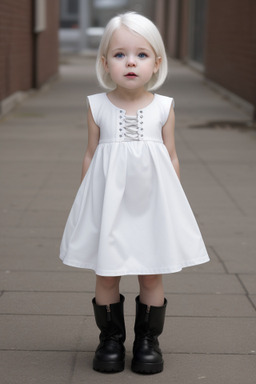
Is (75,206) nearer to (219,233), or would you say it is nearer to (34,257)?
(34,257)

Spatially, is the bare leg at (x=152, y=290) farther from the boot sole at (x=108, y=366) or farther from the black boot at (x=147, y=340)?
the boot sole at (x=108, y=366)

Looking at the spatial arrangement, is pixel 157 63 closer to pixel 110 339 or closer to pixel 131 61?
pixel 131 61

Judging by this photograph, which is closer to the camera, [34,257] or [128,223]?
[128,223]

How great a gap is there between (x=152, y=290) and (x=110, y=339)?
0.92ft

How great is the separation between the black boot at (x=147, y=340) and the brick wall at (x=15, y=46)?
11081mm

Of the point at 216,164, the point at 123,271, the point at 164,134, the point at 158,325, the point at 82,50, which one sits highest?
the point at 164,134

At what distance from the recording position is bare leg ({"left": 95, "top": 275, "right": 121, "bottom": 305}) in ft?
11.9

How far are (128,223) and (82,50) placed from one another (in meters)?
40.5

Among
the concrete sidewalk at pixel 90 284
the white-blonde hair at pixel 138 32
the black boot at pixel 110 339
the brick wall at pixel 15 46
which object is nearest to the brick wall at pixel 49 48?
the brick wall at pixel 15 46

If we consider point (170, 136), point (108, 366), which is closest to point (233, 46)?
point (170, 136)

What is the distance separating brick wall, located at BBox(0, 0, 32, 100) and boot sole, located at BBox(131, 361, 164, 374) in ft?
36.7

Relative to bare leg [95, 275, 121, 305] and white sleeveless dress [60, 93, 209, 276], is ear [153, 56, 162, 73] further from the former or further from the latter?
bare leg [95, 275, 121, 305]

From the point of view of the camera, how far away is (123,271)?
343 centimetres

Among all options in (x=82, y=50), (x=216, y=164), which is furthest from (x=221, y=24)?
(x=82, y=50)
